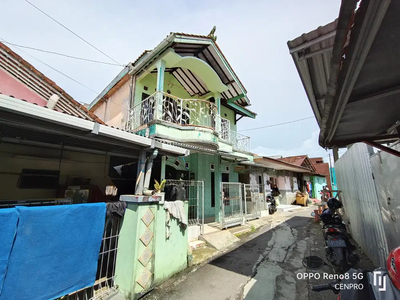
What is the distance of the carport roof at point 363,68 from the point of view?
1.03 metres

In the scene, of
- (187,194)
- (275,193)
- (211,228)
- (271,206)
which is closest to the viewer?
(187,194)

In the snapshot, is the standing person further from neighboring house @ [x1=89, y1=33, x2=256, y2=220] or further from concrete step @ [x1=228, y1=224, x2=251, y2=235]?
concrete step @ [x1=228, y1=224, x2=251, y2=235]

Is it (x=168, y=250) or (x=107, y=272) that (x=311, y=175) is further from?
(x=107, y=272)

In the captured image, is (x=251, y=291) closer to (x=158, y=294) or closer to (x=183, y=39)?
(x=158, y=294)

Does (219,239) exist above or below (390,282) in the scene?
below

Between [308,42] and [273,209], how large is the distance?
1319cm

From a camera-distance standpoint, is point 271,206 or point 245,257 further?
point 271,206

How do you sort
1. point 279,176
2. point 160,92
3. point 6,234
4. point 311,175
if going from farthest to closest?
point 311,175, point 279,176, point 160,92, point 6,234

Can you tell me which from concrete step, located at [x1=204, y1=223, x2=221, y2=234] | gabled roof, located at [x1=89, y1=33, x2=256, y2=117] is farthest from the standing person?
concrete step, located at [x1=204, y1=223, x2=221, y2=234]

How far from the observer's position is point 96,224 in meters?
3.30

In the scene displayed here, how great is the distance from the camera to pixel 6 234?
7.86ft

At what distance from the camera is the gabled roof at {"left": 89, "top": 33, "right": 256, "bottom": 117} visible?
685 centimetres

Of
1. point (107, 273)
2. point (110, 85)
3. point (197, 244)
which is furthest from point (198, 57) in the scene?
point (107, 273)

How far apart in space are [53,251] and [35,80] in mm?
6119
